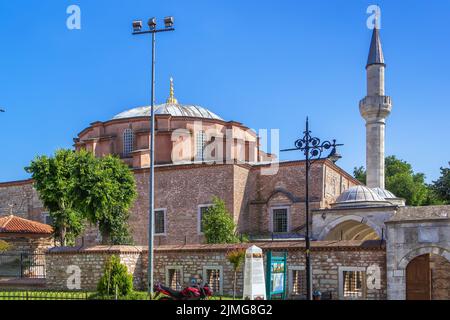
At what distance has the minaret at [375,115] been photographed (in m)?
27.7

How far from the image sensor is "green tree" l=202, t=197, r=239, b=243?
82.8ft

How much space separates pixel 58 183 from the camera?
2573 centimetres

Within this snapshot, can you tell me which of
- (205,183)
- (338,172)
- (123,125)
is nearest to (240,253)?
(205,183)

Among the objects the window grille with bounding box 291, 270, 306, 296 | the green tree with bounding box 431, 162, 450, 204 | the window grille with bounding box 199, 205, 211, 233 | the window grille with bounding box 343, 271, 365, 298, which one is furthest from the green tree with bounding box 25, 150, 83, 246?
the green tree with bounding box 431, 162, 450, 204

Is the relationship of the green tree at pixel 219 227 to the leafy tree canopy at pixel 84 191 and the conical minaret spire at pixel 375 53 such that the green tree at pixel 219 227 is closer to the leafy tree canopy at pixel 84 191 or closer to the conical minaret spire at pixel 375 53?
the leafy tree canopy at pixel 84 191

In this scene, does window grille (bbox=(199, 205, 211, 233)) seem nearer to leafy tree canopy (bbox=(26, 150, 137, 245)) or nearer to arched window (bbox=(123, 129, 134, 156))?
leafy tree canopy (bbox=(26, 150, 137, 245))

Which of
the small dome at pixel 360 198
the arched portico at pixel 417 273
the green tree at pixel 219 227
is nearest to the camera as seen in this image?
the arched portico at pixel 417 273

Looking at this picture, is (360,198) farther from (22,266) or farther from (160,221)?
(22,266)

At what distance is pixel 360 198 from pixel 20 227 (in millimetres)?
15027

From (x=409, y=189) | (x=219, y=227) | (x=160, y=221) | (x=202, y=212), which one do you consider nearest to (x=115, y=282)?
(x=219, y=227)

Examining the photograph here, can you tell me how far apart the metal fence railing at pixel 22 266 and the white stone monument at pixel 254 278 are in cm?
1155

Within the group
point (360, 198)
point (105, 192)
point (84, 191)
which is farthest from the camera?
point (360, 198)

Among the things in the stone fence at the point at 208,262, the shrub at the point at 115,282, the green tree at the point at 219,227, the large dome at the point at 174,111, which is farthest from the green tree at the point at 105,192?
the large dome at the point at 174,111

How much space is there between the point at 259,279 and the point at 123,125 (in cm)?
1996
